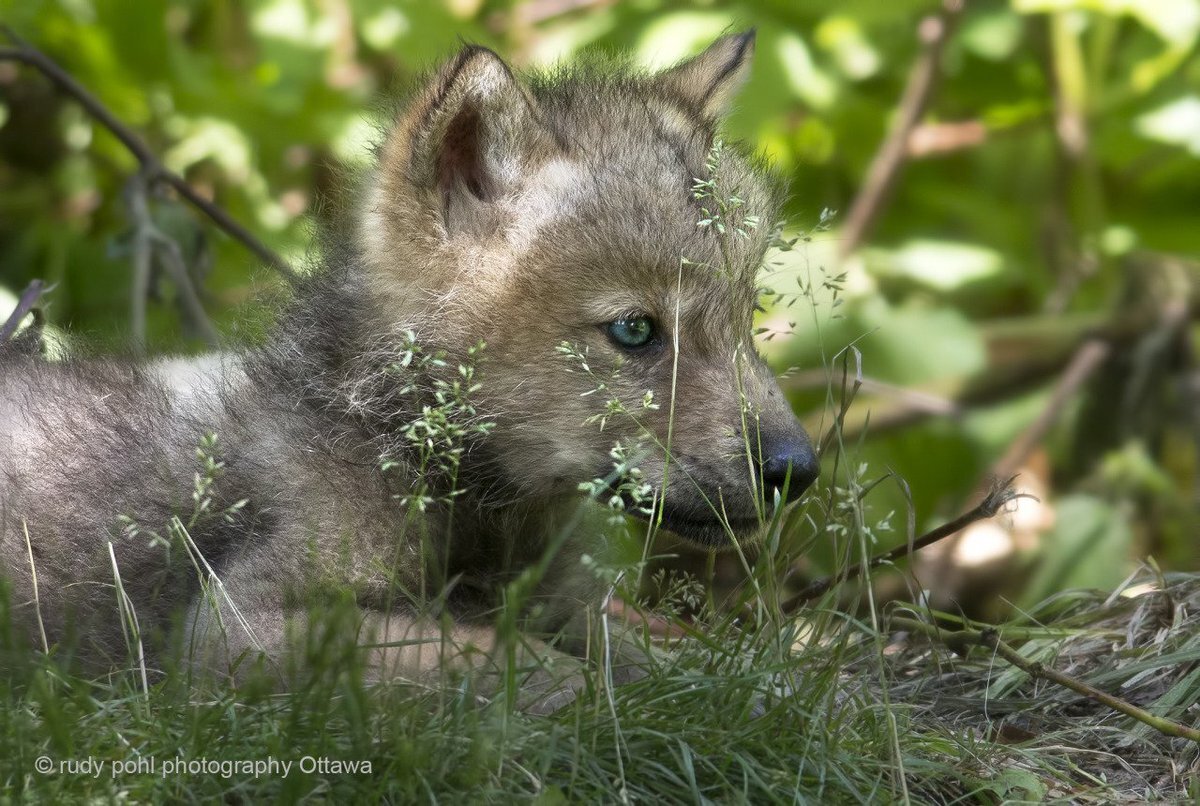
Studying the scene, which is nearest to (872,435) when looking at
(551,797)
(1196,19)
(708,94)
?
(1196,19)

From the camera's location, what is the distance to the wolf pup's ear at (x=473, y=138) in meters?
3.07

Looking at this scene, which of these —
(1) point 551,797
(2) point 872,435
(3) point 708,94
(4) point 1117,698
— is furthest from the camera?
(2) point 872,435

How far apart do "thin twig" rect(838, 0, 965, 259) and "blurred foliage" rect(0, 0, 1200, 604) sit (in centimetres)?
9

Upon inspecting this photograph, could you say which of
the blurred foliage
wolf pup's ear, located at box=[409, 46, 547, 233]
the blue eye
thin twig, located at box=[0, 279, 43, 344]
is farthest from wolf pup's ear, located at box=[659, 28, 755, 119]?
thin twig, located at box=[0, 279, 43, 344]

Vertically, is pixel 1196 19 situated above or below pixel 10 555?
above

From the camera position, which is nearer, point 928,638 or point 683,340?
point 683,340

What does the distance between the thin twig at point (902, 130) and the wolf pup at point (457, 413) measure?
3.23 meters

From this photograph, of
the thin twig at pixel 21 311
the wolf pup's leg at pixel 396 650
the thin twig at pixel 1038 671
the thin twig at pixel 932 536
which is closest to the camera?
the wolf pup's leg at pixel 396 650

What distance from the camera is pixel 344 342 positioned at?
322 centimetres

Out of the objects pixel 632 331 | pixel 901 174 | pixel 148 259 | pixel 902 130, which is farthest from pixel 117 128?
pixel 901 174

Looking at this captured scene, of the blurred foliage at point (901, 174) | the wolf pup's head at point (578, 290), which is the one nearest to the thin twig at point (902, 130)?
the blurred foliage at point (901, 174)

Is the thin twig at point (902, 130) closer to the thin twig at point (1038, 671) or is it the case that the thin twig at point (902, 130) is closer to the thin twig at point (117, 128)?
the thin twig at point (117, 128)

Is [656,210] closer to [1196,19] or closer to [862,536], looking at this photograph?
[862,536]

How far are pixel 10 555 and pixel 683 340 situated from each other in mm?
1580
